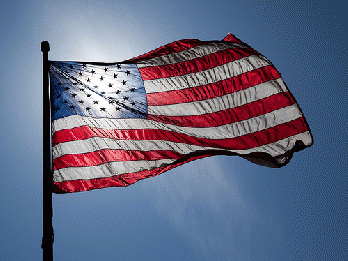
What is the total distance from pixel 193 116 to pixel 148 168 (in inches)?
81.0

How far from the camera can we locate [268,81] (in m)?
12.5

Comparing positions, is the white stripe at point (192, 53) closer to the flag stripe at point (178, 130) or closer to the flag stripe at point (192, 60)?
the flag stripe at point (192, 60)

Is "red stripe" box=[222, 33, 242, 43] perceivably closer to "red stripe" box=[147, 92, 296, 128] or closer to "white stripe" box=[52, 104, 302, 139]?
"red stripe" box=[147, 92, 296, 128]

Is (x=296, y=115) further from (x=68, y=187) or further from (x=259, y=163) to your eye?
(x=68, y=187)

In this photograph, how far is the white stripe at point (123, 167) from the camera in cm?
998

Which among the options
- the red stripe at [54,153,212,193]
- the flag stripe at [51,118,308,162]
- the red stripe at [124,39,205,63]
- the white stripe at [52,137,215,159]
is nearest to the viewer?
the red stripe at [54,153,212,193]

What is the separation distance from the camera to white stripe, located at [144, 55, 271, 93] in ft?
39.2

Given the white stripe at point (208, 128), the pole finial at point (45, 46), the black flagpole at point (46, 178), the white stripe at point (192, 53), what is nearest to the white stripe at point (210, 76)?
the white stripe at point (192, 53)

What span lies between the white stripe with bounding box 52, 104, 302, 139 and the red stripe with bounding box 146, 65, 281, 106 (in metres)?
0.76

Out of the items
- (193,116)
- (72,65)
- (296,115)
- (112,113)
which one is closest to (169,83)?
(193,116)

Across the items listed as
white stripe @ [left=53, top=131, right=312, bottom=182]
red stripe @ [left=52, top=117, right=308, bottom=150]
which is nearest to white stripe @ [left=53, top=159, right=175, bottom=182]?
white stripe @ [left=53, top=131, right=312, bottom=182]

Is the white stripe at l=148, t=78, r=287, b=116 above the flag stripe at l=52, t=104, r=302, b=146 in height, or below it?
above

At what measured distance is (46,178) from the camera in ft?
27.7

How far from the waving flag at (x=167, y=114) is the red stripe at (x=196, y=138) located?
2 centimetres
